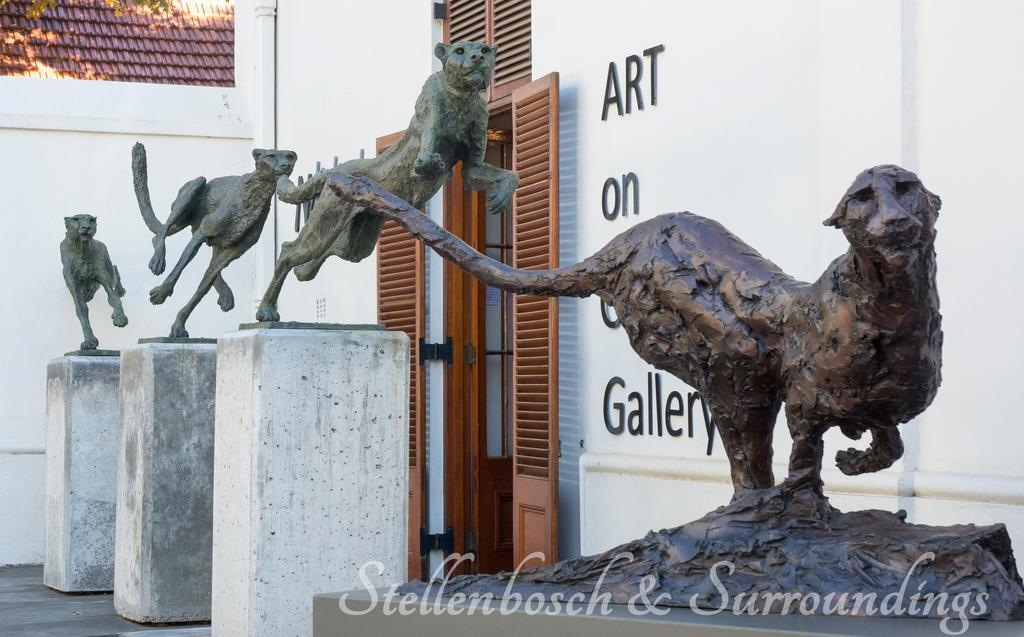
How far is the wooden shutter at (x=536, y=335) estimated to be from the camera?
6820 millimetres

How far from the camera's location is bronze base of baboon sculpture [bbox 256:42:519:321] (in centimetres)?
445

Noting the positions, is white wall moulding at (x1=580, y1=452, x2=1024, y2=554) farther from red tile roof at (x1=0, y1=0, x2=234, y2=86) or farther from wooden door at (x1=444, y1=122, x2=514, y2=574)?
red tile roof at (x1=0, y1=0, x2=234, y2=86)

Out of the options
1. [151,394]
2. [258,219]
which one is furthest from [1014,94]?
[151,394]

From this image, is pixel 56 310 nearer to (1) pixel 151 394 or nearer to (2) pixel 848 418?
(1) pixel 151 394

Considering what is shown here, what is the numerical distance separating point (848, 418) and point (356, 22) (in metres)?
6.82

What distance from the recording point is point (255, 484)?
5391 millimetres

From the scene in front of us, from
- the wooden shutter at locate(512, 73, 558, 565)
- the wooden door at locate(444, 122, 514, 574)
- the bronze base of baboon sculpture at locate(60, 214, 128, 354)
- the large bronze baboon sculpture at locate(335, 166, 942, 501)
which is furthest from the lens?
the bronze base of baboon sculpture at locate(60, 214, 128, 354)

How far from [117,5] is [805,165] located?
28.3 feet

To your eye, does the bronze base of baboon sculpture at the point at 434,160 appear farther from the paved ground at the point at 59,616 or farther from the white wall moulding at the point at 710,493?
the paved ground at the point at 59,616

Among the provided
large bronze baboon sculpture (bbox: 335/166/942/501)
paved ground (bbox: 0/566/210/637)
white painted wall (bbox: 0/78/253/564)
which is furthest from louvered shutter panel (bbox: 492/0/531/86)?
large bronze baboon sculpture (bbox: 335/166/942/501)

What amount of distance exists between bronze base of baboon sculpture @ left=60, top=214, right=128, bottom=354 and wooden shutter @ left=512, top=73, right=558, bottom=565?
3.75 meters

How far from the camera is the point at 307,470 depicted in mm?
5469

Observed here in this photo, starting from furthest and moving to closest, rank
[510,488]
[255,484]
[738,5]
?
1. [510,488]
2. [738,5]
3. [255,484]

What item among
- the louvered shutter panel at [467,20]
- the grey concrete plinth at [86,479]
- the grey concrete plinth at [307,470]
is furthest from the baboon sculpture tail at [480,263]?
the grey concrete plinth at [86,479]
